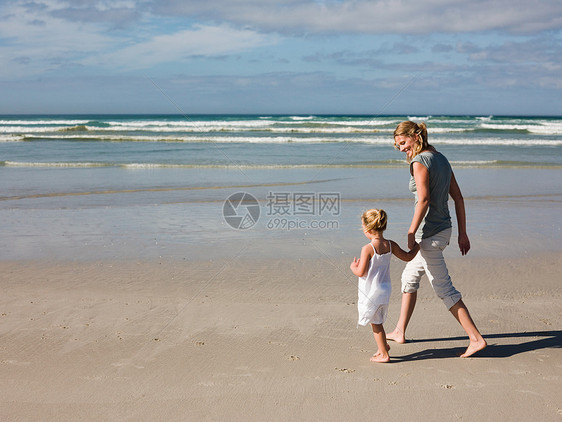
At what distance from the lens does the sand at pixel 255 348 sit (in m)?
3.22

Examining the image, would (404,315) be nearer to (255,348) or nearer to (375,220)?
(375,220)

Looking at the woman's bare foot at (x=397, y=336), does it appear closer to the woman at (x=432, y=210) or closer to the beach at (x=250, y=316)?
the beach at (x=250, y=316)

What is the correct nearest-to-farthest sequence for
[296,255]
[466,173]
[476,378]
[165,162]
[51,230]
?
[476,378] < [296,255] < [51,230] < [466,173] < [165,162]

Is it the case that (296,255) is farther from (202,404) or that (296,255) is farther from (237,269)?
(202,404)

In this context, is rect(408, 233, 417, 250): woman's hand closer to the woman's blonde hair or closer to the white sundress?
the white sundress

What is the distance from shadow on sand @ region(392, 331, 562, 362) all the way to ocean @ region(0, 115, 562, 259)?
2678 mm

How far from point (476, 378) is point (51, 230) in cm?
648

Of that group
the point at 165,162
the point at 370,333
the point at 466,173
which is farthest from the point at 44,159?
the point at 370,333

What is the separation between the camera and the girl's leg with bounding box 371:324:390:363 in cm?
382

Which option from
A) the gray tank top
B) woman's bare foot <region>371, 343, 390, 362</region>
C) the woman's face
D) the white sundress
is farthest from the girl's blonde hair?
woman's bare foot <region>371, 343, 390, 362</region>

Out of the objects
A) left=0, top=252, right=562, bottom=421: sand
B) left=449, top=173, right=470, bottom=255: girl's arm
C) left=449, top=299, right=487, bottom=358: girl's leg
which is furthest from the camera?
left=449, top=173, right=470, bottom=255: girl's arm

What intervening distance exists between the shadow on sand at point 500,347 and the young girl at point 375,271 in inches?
14.5

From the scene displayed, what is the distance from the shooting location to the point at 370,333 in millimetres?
4406

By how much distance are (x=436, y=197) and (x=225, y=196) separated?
25.8 feet
